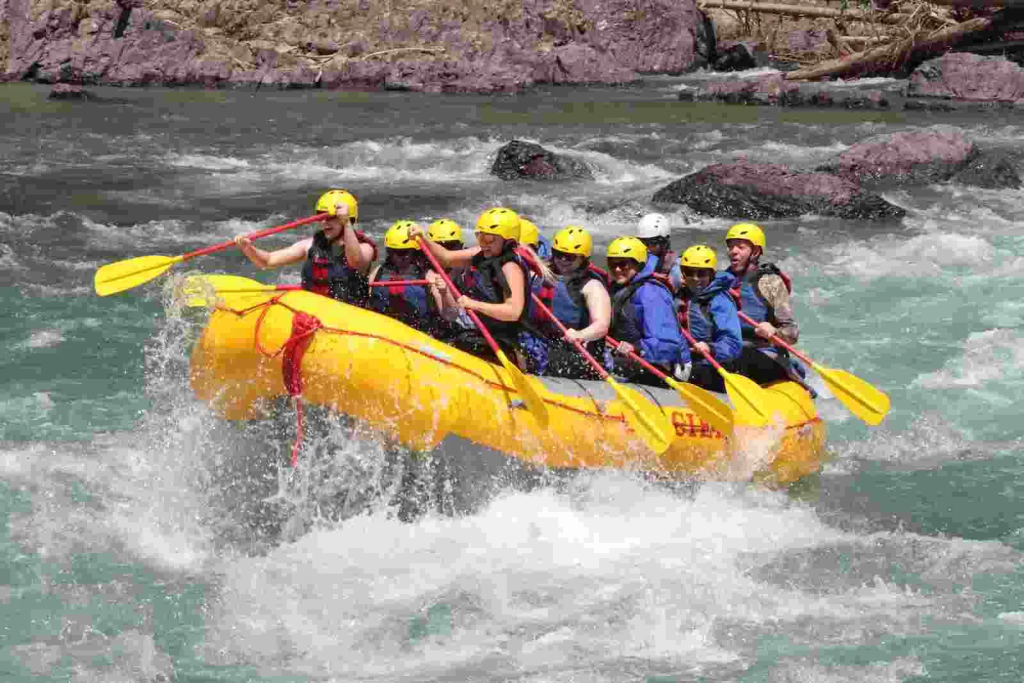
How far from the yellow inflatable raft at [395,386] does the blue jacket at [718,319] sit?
0.58m

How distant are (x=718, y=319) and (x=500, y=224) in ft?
4.95

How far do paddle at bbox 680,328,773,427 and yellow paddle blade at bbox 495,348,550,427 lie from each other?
1.21 m

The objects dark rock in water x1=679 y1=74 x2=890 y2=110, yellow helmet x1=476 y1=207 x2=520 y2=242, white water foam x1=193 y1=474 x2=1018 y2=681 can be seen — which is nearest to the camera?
white water foam x1=193 y1=474 x2=1018 y2=681

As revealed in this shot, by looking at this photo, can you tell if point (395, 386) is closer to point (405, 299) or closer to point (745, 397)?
point (405, 299)

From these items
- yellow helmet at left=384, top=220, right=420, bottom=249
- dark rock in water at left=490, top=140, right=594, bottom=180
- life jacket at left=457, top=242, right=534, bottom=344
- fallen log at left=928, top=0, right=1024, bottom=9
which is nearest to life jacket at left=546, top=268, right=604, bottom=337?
life jacket at left=457, top=242, right=534, bottom=344

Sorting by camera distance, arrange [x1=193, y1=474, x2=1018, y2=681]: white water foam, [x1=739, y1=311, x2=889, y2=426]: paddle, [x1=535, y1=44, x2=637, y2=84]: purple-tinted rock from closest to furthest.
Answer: [x1=193, y1=474, x2=1018, y2=681]: white water foam, [x1=739, y1=311, x2=889, y2=426]: paddle, [x1=535, y1=44, x2=637, y2=84]: purple-tinted rock

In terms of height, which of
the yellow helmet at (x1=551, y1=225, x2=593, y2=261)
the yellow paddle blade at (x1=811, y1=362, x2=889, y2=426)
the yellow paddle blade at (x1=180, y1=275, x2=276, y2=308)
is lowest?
the yellow paddle blade at (x1=811, y1=362, x2=889, y2=426)

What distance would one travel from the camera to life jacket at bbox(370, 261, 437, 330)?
23.9 ft

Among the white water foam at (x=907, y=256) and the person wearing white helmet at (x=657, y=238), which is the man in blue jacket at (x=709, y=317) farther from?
the white water foam at (x=907, y=256)

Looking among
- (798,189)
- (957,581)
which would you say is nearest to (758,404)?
(957,581)

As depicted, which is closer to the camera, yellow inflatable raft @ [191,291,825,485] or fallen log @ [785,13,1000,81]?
yellow inflatable raft @ [191,291,825,485]

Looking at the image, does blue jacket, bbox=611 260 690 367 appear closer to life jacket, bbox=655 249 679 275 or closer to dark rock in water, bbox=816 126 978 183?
life jacket, bbox=655 249 679 275

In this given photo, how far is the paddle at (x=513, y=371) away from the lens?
265 inches

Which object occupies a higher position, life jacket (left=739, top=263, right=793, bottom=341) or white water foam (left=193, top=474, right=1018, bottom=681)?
life jacket (left=739, top=263, right=793, bottom=341)
